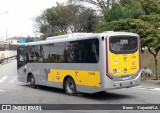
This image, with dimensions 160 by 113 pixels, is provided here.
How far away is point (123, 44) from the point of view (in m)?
15.2

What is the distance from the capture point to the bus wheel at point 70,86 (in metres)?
16.4

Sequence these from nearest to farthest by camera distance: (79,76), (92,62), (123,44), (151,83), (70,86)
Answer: (92,62), (123,44), (79,76), (70,86), (151,83)

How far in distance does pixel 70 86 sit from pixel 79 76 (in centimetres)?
119

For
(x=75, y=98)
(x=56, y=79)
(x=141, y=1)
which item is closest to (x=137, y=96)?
(x=75, y=98)

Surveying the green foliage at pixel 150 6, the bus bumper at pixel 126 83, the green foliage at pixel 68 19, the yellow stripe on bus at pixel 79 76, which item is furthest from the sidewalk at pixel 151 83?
the green foliage at pixel 68 19

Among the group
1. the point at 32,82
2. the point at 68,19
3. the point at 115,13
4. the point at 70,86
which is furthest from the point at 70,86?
the point at 68,19

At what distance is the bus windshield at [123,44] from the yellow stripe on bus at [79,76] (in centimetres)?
131

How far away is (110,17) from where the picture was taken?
2886cm

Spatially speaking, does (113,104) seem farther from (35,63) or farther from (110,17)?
(110,17)

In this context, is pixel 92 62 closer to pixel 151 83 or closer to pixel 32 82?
pixel 32 82

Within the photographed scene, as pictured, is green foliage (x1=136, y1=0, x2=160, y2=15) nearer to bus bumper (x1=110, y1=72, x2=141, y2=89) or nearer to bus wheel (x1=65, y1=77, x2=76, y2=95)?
bus bumper (x1=110, y1=72, x2=141, y2=89)

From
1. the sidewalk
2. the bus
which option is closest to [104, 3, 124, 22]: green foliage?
the sidewalk

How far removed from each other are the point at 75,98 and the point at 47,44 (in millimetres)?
4107

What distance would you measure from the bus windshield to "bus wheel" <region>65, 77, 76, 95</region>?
2849 mm
